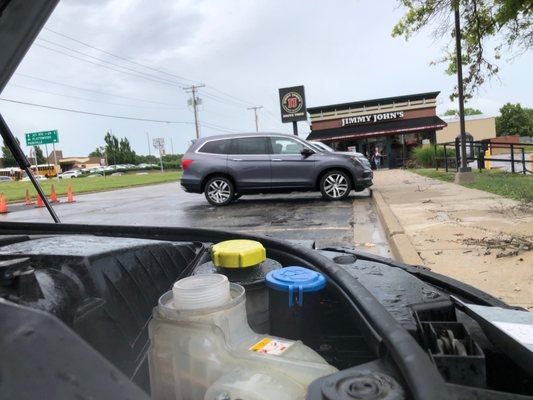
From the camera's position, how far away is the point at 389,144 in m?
33.8

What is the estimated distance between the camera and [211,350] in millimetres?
1344

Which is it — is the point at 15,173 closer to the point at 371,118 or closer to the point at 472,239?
the point at 371,118

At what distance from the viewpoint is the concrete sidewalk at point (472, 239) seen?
14.3 ft

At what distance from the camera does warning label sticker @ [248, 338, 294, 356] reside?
1.32 metres

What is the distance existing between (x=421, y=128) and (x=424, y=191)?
70.4 ft

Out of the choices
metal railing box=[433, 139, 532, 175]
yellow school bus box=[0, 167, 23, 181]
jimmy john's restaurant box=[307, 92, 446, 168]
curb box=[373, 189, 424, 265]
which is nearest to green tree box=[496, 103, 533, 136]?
jimmy john's restaurant box=[307, 92, 446, 168]

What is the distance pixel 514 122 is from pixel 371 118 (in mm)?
84217

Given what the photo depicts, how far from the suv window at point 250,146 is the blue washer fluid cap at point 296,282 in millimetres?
11105

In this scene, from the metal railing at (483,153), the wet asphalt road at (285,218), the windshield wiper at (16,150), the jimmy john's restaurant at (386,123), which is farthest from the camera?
the jimmy john's restaurant at (386,123)

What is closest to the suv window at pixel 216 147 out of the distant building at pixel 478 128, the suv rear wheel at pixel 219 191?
the suv rear wheel at pixel 219 191

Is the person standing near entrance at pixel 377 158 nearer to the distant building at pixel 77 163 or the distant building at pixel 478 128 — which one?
the distant building at pixel 478 128

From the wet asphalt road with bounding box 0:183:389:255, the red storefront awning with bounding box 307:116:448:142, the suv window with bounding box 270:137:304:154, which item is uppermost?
the red storefront awning with bounding box 307:116:448:142

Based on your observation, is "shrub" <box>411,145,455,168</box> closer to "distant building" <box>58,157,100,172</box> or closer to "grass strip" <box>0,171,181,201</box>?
"grass strip" <box>0,171,181,201</box>

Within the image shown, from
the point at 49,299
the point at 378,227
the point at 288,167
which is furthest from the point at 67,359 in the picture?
the point at 288,167
